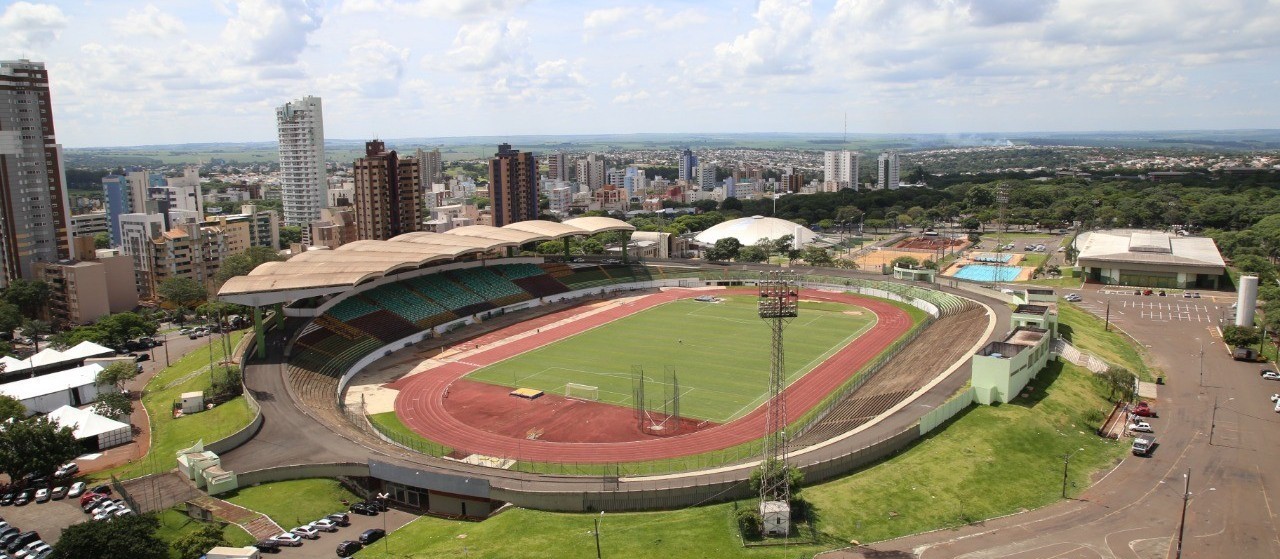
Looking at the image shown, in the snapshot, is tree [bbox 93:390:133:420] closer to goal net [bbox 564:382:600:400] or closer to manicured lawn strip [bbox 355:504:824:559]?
manicured lawn strip [bbox 355:504:824:559]

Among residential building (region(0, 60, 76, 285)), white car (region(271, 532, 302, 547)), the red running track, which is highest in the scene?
residential building (region(0, 60, 76, 285))

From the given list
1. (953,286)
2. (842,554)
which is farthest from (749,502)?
(953,286)

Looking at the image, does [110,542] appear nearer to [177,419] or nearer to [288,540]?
[288,540]

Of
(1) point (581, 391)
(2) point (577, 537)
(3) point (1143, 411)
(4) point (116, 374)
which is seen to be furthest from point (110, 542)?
(3) point (1143, 411)

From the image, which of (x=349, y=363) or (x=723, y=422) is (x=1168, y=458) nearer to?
(x=723, y=422)

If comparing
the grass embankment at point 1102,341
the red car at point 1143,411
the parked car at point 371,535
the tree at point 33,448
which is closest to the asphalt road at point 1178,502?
the red car at point 1143,411

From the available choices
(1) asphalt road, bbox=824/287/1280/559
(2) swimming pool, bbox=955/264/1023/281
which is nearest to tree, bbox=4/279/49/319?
(1) asphalt road, bbox=824/287/1280/559
